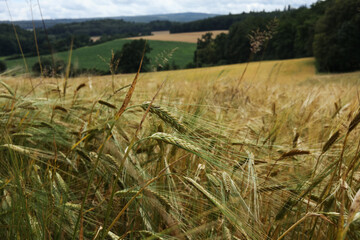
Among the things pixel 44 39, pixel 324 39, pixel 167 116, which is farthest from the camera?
pixel 324 39


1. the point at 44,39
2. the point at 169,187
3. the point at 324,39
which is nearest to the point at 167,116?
the point at 169,187

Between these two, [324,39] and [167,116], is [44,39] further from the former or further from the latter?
[324,39]

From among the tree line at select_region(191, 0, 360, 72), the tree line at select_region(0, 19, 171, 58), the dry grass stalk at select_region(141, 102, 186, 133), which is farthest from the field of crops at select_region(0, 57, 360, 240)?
the tree line at select_region(191, 0, 360, 72)

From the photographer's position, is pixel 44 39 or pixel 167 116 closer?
pixel 167 116

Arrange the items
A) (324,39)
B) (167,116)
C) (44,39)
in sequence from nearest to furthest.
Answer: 1. (167,116)
2. (44,39)
3. (324,39)

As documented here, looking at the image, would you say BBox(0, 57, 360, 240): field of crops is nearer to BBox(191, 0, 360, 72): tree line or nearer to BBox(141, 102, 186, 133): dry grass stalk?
BBox(141, 102, 186, 133): dry grass stalk

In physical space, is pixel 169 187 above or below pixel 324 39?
above

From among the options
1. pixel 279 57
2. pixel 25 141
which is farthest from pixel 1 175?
pixel 279 57

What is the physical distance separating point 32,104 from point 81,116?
12.2 inches

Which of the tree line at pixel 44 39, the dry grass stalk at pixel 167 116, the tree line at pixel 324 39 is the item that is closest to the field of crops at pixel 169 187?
the dry grass stalk at pixel 167 116

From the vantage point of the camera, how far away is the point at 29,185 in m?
0.90

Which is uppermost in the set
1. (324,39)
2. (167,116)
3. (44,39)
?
(167,116)

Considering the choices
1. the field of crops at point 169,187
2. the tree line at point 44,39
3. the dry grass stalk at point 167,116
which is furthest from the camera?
the tree line at point 44,39

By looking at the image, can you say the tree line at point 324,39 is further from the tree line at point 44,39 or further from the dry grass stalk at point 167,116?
the dry grass stalk at point 167,116
